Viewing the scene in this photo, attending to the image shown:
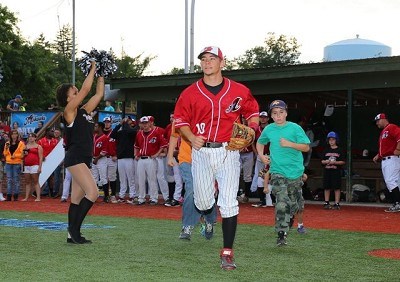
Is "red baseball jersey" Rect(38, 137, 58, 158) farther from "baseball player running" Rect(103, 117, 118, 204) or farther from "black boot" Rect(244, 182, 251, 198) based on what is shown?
"black boot" Rect(244, 182, 251, 198)

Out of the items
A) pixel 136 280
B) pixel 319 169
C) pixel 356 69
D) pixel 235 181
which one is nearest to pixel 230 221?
pixel 235 181

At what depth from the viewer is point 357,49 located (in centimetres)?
5612

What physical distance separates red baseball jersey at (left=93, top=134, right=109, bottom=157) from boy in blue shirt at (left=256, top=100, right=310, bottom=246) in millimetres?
9893

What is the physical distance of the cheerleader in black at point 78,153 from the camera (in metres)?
8.19

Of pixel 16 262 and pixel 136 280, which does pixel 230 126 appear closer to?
pixel 136 280

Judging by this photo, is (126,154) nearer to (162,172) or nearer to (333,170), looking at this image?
(162,172)

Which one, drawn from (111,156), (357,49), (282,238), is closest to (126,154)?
(111,156)

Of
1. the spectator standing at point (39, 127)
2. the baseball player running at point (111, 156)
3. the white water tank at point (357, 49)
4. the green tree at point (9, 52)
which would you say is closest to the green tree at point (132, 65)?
the green tree at point (9, 52)

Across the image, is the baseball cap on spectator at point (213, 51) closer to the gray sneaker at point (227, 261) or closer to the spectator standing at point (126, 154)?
the gray sneaker at point (227, 261)

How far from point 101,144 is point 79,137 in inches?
395

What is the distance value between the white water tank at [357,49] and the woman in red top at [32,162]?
4054cm

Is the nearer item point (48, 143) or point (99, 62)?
point (99, 62)

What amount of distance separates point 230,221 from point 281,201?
1999 mm

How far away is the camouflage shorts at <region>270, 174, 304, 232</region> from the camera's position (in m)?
8.34
